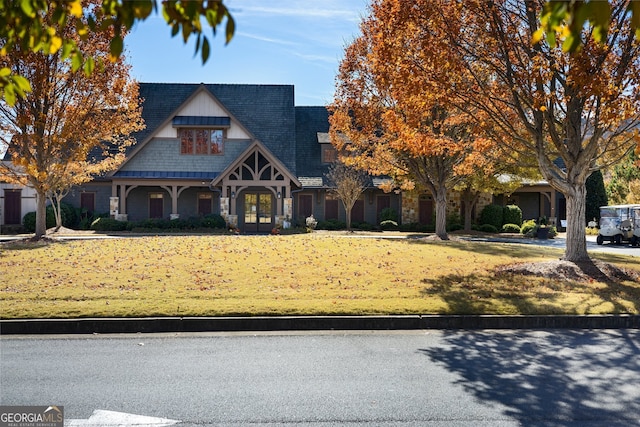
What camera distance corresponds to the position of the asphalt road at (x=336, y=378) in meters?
5.18

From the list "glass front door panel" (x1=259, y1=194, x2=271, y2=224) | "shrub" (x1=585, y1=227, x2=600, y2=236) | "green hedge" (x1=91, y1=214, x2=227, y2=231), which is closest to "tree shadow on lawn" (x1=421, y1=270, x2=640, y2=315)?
"green hedge" (x1=91, y1=214, x2=227, y2=231)

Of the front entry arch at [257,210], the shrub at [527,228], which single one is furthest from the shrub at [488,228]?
the front entry arch at [257,210]

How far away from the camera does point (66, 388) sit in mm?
5848

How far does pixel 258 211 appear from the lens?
33.0m

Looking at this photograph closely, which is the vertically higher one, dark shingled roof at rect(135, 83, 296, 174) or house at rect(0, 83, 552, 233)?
dark shingled roof at rect(135, 83, 296, 174)

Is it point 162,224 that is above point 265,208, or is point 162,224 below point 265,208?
below

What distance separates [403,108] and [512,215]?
807 inches

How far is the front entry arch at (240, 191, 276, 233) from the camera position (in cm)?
3288

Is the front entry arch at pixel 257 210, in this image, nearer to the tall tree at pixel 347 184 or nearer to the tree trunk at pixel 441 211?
the tall tree at pixel 347 184

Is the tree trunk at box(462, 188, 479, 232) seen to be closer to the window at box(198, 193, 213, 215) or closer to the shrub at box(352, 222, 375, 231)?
the shrub at box(352, 222, 375, 231)

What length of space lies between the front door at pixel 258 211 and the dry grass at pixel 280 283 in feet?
48.8

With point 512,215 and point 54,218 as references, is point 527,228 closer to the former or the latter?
point 512,215

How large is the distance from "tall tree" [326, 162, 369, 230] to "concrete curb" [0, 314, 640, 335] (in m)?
21.8

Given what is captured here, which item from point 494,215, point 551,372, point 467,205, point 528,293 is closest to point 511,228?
point 494,215
